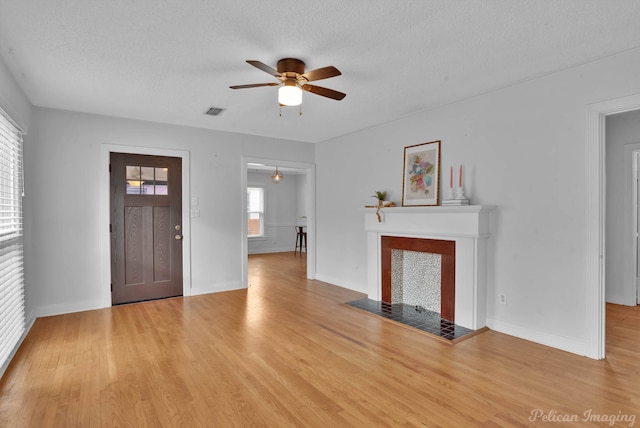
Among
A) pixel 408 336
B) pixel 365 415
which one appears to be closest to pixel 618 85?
pixel 408 336

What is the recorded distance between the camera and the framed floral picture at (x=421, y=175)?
4184 mm

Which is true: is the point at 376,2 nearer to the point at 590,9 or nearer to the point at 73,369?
the point at 590,9

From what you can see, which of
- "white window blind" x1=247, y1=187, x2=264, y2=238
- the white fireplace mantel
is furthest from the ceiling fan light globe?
"white window blind" x1=247, y1=187, x2=264, y2=238

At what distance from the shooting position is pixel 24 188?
3744 millimetres

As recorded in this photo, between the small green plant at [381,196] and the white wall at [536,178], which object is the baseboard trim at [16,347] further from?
the white wall at [536,178]

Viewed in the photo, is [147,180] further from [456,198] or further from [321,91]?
[456,198]

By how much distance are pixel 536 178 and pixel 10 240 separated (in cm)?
481

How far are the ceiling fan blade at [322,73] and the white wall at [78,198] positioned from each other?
2.97 metres

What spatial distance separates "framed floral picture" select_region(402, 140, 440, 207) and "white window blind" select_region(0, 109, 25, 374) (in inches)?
160

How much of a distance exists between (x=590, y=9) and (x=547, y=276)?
7.13 feet

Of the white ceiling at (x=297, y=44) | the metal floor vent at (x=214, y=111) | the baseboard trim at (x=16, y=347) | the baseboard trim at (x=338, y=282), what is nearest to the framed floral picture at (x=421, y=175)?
the white ceiling at (x=297, y=44)

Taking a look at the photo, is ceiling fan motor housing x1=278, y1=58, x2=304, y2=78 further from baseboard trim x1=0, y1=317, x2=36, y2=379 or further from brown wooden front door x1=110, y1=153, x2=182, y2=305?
baseboard trim x1=0, y1=317, x2=36, y2=379

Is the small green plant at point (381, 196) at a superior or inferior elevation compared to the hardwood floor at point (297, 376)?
superior

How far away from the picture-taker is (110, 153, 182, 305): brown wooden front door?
183 inches
